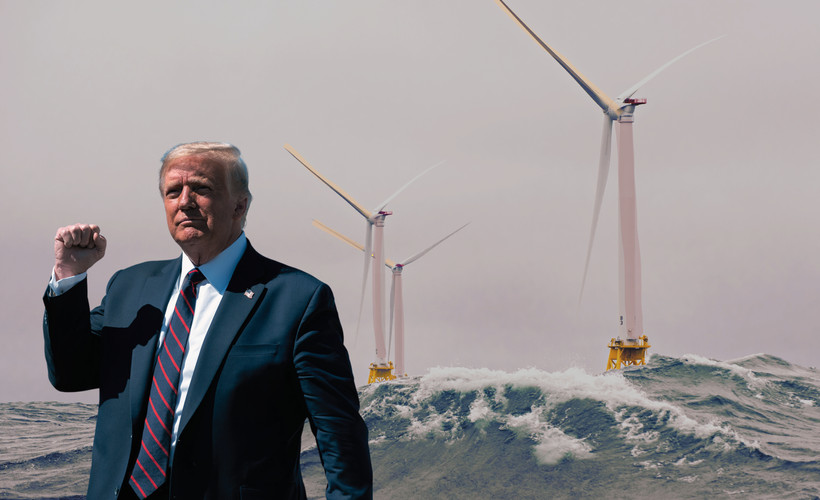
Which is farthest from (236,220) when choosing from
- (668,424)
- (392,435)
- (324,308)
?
(392,435)

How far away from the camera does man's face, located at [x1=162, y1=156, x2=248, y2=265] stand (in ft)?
14.8

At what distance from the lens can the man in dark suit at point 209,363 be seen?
442 cm

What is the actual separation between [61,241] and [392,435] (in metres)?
198

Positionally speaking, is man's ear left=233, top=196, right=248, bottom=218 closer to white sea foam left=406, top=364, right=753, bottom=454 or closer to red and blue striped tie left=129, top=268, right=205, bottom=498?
red and blue striped tie left=129, top=268, right=205, bottom=498

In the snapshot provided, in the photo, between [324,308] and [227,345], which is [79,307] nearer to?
[227,345]

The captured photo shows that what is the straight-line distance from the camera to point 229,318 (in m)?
4.59

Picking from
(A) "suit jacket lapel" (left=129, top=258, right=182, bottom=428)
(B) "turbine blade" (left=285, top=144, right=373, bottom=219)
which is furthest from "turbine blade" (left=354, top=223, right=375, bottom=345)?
(A) "suit jacket lapel" (left=129, top=258, right=182, bottom=428)

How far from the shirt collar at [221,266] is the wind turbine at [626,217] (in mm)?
67303

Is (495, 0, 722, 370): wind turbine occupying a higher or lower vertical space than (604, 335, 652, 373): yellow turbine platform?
higher

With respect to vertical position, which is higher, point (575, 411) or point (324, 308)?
point (324, 308)

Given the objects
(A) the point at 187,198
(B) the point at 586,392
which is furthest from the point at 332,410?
(B) the point at 586,392

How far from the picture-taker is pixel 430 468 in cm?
18475

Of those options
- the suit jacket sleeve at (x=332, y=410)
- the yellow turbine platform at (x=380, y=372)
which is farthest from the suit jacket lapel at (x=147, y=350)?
the yellow turbine platform at (x=380, y=372)

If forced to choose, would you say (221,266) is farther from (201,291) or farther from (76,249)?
(76,249)
